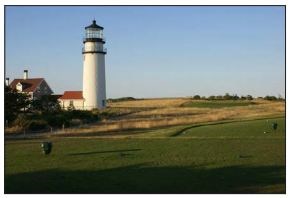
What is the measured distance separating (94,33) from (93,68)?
341cm

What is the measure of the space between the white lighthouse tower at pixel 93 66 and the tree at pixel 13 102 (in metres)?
10.7

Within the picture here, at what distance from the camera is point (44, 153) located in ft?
51.1

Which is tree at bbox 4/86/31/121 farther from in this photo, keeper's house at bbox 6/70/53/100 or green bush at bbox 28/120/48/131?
keeper's house at bbox 6/70/53/100

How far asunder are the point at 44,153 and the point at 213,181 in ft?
21.9

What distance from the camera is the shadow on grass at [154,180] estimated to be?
10031mm

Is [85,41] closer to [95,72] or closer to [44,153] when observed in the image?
[95,72]

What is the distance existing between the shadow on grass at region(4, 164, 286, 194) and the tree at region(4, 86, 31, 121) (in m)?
21.8

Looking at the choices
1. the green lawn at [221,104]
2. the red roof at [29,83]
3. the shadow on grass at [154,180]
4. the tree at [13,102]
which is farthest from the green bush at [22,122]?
the green lawn at [221,104]

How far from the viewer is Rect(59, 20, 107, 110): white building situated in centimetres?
4759

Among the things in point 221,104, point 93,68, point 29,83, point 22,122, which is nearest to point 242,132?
point 22,122

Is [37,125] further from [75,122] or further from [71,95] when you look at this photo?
[71,95]

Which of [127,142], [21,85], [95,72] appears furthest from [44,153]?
[21,85]

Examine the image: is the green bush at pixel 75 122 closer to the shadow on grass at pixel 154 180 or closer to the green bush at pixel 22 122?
the green bush at pixel 22 122

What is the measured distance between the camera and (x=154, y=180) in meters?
10.9
